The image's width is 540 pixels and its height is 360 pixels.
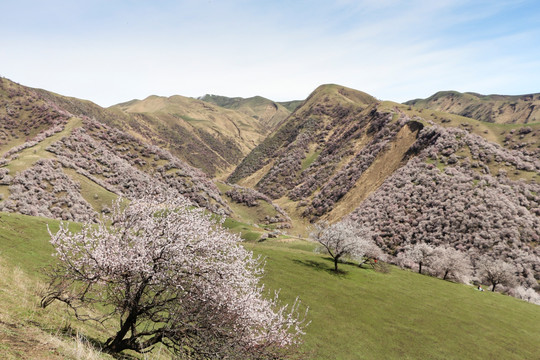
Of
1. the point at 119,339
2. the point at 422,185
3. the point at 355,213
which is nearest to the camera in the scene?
the point at 119,339

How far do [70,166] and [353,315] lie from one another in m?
69.9

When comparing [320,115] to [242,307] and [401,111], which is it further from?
[242,307]

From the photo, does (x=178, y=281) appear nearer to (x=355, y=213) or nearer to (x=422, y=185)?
(x=355, y=213)

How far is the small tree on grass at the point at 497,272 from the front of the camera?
50312mm

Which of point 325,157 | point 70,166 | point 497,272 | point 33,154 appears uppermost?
point 325,157

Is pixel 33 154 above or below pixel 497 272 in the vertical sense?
above

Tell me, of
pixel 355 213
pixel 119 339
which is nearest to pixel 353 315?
pixel 119 339

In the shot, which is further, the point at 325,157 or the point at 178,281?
the point at 325,157

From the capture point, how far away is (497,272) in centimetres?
5084

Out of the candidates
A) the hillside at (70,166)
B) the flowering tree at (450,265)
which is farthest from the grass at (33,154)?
the flowering tree at (450,265)

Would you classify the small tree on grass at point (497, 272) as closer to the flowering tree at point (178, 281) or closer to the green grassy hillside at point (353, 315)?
the green grassy hillside at point (353, 315)

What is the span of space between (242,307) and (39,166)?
67827mm

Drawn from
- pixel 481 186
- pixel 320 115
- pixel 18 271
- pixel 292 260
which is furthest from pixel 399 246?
pixel 320 115

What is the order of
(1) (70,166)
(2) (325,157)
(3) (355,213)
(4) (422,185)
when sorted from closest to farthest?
(1) (70,166) < (4) (422,185) < (3) (355,213) < (2) (325,157)
